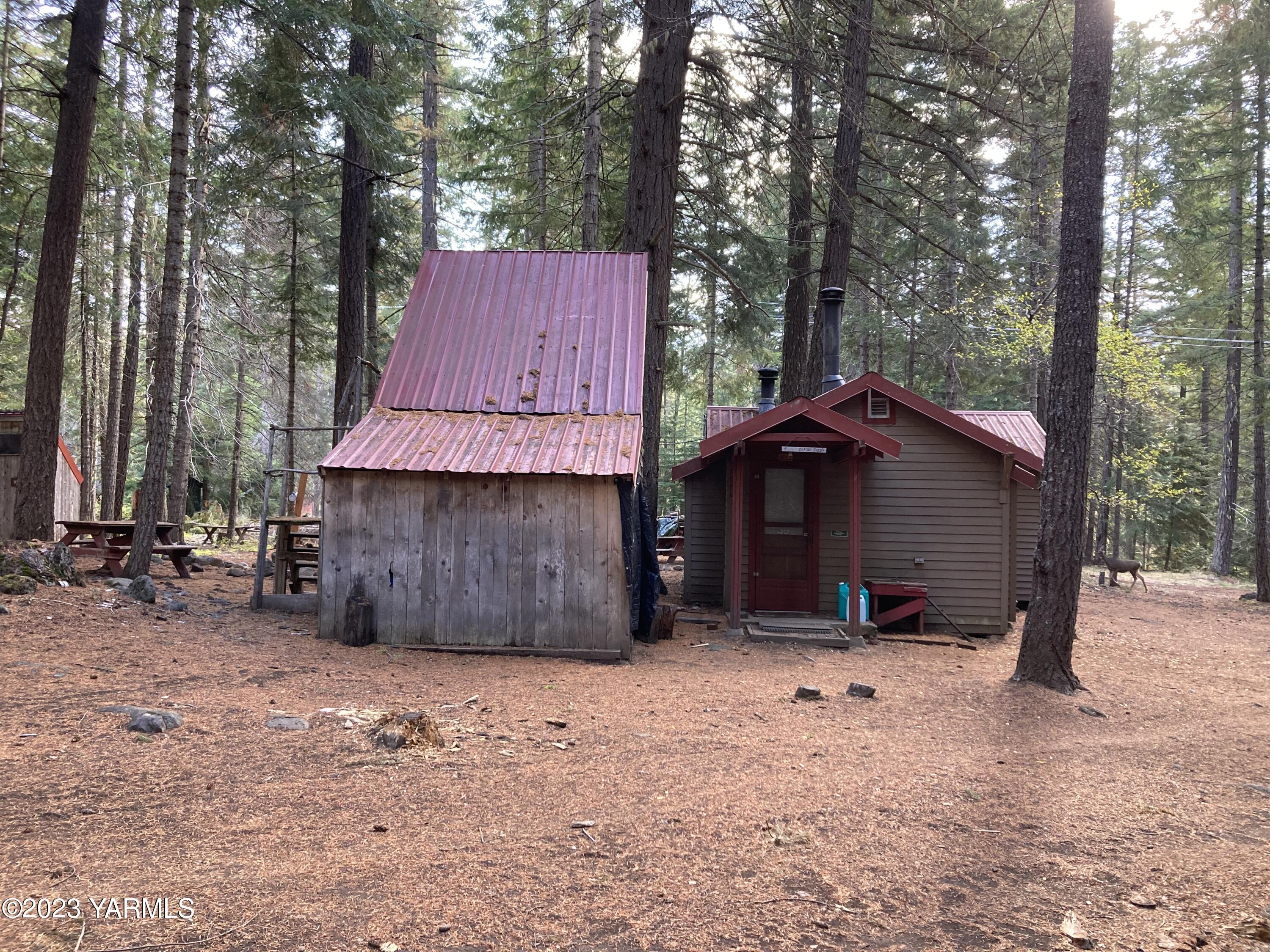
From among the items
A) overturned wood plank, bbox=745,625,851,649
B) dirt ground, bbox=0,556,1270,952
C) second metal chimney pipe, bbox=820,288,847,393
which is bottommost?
overturned wood plank, bbox=745,625,851,649

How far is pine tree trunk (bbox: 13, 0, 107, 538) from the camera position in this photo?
996 cm

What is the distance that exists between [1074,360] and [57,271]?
1269cm

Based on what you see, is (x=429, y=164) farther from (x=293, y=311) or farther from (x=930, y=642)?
(x=930, y=642)

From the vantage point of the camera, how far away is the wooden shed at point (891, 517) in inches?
448

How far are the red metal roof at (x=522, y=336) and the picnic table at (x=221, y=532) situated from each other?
11595 mm

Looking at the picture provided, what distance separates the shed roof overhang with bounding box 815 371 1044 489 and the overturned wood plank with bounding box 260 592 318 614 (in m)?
7.57

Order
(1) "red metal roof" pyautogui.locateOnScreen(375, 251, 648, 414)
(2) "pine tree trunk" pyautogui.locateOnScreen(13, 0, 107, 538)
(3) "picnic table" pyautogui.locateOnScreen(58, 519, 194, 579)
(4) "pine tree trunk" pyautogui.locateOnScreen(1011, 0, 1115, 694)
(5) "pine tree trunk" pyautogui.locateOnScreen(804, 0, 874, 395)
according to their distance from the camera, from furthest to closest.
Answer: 1. (5) "pine tree trunk" pyautogui.locateOnScreen(804, 0, 874, 395)
2. (3) "picnic table" pyautogui.locateOnScreen(58, 519, 194, 579)
3. (2) "pine tree trunk" pyautogui.locateOnScreen(13, 0, 107, 538)
4. (1) "red metal roof" pyautogui.locateOnScreen(375, 251, 648, 414)
5. (4) "pine tree trunk" pyautogui.locateOnScreen(1011, 0, 1115, 694)

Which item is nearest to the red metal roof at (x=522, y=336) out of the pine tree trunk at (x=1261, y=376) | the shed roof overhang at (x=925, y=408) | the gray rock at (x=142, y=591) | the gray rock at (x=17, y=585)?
the shed roof overhang at (x=925, y=408)

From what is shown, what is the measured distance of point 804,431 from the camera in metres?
10.1

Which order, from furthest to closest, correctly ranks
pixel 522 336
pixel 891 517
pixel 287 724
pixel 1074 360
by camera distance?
1. pixel 891 517
2. pixel 522 336
3. pixel 1074 360
4. pixel 287 724

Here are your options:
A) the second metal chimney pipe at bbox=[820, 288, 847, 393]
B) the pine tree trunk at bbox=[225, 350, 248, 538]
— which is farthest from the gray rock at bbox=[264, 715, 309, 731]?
the pine tree trunk at bbox=[225, 350, 248, 538]

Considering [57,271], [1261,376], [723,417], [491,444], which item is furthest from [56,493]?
[1261,376]

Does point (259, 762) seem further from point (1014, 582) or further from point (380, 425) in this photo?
point (1014, 582)

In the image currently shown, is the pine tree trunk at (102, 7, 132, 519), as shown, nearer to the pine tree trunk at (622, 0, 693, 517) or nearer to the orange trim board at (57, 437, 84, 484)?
the orange trim board at (57, 437, 84, 484)
